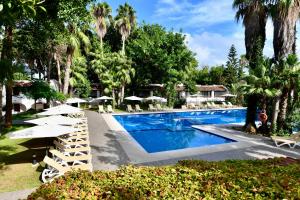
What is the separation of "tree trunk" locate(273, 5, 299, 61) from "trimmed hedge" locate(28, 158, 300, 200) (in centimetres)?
1297

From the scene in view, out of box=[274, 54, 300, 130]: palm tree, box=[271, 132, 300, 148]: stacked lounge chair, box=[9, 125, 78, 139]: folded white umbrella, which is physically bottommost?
box=[271, 132, 300, 148]: stacked lounge chair

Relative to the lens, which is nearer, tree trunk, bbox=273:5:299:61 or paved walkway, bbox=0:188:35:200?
paved walkway, bbox=0:188:35:200

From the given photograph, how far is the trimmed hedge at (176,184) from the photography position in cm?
451

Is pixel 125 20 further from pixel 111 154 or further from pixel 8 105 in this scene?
pixel 111 154

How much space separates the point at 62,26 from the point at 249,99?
1463 cm

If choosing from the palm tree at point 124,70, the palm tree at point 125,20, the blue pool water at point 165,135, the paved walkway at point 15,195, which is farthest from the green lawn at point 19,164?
the palm tree at point 125,20

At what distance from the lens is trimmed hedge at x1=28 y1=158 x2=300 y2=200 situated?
4512 millimetres

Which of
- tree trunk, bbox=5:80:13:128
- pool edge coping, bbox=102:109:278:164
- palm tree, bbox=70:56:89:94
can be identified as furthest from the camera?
palm tree, bbox=70:56:89:94

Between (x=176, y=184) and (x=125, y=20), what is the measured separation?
38387 millimetres

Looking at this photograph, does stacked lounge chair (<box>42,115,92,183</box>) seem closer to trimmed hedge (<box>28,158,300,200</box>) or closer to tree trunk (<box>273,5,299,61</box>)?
trimmed hedge (<box>28,158,300,200</box>)

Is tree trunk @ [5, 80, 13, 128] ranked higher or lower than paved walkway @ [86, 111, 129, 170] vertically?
higher

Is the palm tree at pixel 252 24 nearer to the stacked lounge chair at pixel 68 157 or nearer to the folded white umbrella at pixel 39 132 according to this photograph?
the stacked lounge chair at pixel 68 157

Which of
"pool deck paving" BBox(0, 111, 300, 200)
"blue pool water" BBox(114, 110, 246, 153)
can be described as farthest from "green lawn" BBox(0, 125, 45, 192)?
"blue pool water" BBox(114, 110, 246, 153)

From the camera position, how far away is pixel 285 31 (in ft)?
53.6
